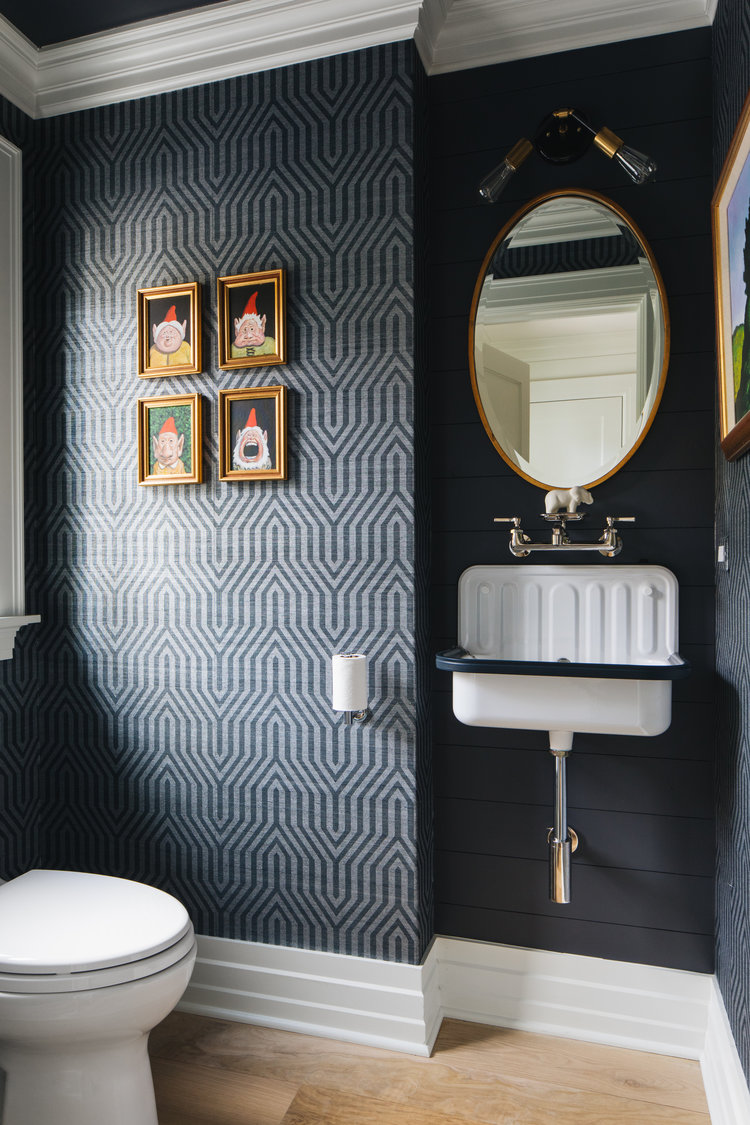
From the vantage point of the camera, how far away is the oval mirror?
190 cm

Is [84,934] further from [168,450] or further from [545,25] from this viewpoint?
[545,25]

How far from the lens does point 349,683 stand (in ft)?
5.93

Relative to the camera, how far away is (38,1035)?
1377mm

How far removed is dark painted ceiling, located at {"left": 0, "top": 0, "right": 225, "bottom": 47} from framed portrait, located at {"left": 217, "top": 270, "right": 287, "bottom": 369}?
70cm

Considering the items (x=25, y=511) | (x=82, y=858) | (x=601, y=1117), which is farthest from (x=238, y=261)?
(x=601, y=1117)

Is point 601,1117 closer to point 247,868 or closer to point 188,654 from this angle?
point 247,868

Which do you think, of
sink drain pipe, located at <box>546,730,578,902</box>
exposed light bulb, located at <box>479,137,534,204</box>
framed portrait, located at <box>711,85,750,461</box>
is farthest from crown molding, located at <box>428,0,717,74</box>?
sink drain pipe, located at <box>546,730,578,902</box>

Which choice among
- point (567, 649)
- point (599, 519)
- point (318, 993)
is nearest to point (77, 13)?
point (599, 519)

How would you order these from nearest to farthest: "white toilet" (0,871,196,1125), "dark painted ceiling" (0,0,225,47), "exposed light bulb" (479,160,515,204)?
1. "white toilet" (0,871,196,1125)
2. "exposed light bulb" (479,160,515,204)
3. "dark painted ceiling" (0,0,225,47)

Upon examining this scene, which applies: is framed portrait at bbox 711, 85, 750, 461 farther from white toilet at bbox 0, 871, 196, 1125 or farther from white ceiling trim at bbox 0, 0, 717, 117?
white toilet at bbox 0, 871, 196, 1125

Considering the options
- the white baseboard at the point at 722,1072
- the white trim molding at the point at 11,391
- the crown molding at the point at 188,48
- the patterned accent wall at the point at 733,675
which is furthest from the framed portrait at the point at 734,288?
the white trim molding at the point at 11,391

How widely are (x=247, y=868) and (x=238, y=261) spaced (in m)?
1.64

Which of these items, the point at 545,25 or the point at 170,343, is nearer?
the point at 545,25

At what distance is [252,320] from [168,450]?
43 centimetres
